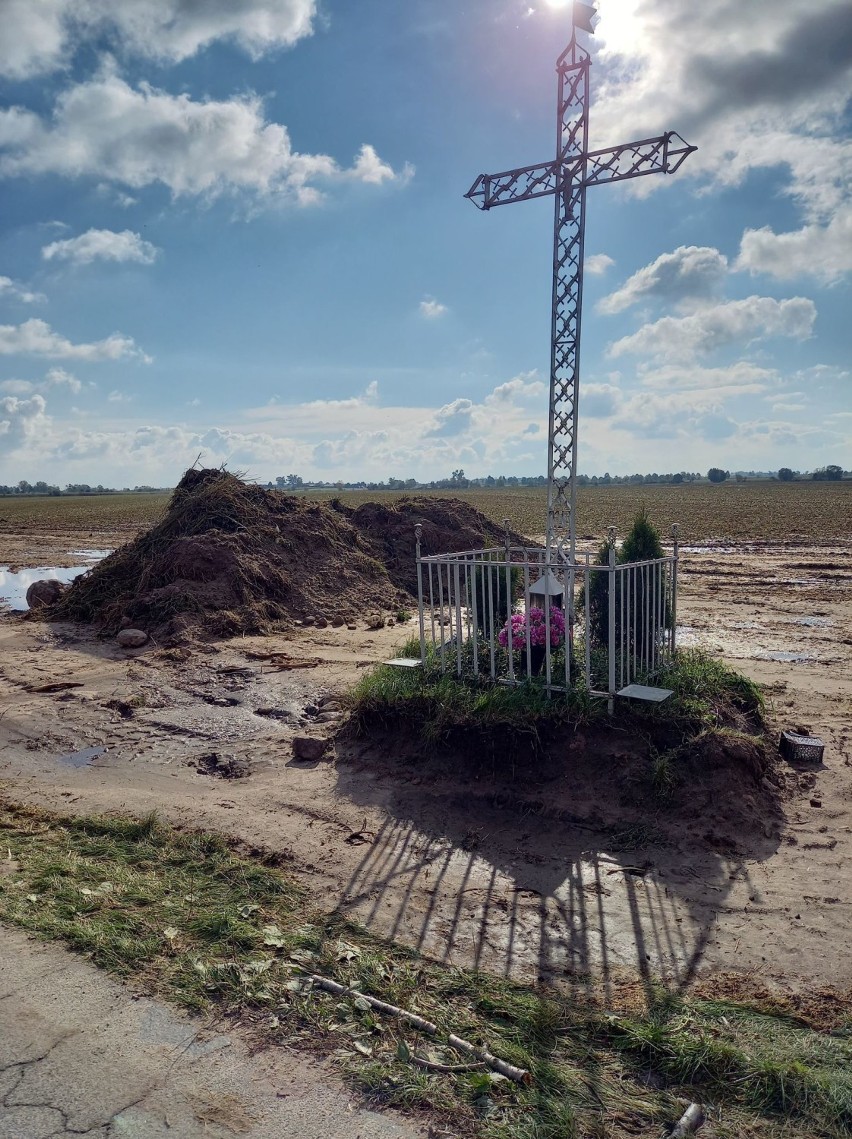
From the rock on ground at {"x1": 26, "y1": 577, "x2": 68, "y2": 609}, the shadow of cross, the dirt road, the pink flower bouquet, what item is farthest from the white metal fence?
the rock on ground at {"x1": 26, "y1": 577, "x2": 68, "y2": 609}

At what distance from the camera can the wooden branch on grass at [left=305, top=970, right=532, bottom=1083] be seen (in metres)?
3.05

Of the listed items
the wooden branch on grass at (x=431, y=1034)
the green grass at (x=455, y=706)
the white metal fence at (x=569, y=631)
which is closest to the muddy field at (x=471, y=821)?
the green grass at (x=455, y=706)

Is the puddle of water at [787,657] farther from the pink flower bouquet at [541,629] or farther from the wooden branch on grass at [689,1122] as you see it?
the wooden branch on grass at [689,1122]

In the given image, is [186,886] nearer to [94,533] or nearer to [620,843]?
[620,843]

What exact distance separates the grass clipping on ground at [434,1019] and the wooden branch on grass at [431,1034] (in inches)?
1.1

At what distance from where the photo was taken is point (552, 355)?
722 centimetres

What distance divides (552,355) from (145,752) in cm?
559

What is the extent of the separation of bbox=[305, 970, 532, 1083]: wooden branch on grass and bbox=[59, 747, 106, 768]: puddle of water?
4.29 metres

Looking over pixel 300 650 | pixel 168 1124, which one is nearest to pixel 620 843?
pixel 168 1124

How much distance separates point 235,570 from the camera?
13297 millimetres

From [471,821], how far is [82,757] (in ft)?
13.1

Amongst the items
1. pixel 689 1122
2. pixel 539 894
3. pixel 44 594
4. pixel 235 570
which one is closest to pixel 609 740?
pixel 539 894

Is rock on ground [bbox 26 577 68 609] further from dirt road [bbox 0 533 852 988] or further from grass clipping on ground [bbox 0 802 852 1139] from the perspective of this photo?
grass clipping on ground [bbox 0 802 852 1139]

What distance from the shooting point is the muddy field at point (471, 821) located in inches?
164
